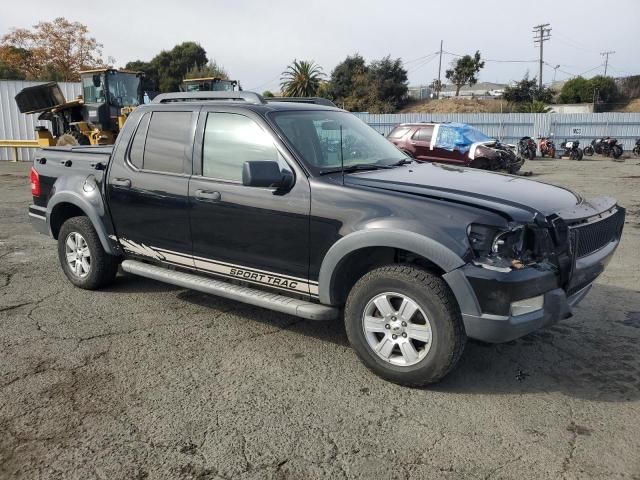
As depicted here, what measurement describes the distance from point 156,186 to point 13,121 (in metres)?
21.6

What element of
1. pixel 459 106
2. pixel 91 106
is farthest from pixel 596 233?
pixel 459 106

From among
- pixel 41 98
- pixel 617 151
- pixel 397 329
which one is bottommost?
pixel 397 329

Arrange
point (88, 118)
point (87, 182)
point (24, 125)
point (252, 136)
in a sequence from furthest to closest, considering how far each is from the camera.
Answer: point (24, 125) < point (88, 118) < point (87, 182) < point (252, 136)

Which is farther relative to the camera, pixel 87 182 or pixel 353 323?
pixel 87 182

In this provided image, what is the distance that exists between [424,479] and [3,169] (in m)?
19.7

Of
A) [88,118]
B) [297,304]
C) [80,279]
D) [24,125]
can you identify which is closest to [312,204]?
[297,304]

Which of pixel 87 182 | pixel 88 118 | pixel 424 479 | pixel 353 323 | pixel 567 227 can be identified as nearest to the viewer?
pixel 424 479

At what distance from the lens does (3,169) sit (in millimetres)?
18453

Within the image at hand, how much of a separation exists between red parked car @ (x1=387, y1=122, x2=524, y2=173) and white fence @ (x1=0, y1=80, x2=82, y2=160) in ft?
52.1

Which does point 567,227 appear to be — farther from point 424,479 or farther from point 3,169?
point 3,169

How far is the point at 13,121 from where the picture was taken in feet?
73.5

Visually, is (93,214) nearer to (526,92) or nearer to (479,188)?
(479,188)

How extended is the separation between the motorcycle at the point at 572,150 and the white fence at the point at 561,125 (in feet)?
7.95

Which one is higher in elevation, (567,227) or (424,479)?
(567,227)
